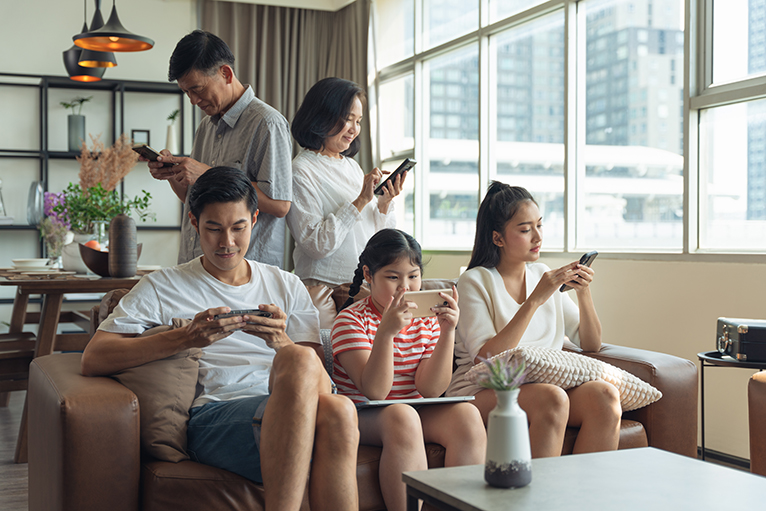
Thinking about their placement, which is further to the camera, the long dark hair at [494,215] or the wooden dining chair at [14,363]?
the wooden dining chair at [14,363]

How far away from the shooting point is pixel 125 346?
1803 millimetres

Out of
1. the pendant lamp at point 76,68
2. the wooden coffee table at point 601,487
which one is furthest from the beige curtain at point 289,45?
the wooden coffee table at point 601,487

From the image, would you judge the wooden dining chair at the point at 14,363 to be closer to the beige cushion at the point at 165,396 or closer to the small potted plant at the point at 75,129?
the beige cushion at the point at 165,396

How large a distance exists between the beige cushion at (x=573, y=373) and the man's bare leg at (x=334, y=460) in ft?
1.93

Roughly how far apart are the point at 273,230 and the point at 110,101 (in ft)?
13.7

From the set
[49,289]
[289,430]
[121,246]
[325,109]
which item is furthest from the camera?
[121,246]

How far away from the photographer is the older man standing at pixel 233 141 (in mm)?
2373

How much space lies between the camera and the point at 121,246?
3.20 m

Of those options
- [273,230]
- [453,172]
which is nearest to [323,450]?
[273,230]

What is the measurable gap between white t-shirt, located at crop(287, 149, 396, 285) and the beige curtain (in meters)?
3.26

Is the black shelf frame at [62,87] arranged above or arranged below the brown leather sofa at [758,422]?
above

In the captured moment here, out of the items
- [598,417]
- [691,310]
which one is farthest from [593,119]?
[598,417]

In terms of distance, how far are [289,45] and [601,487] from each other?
18.1 ft

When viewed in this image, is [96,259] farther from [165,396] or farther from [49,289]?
[165,396]
